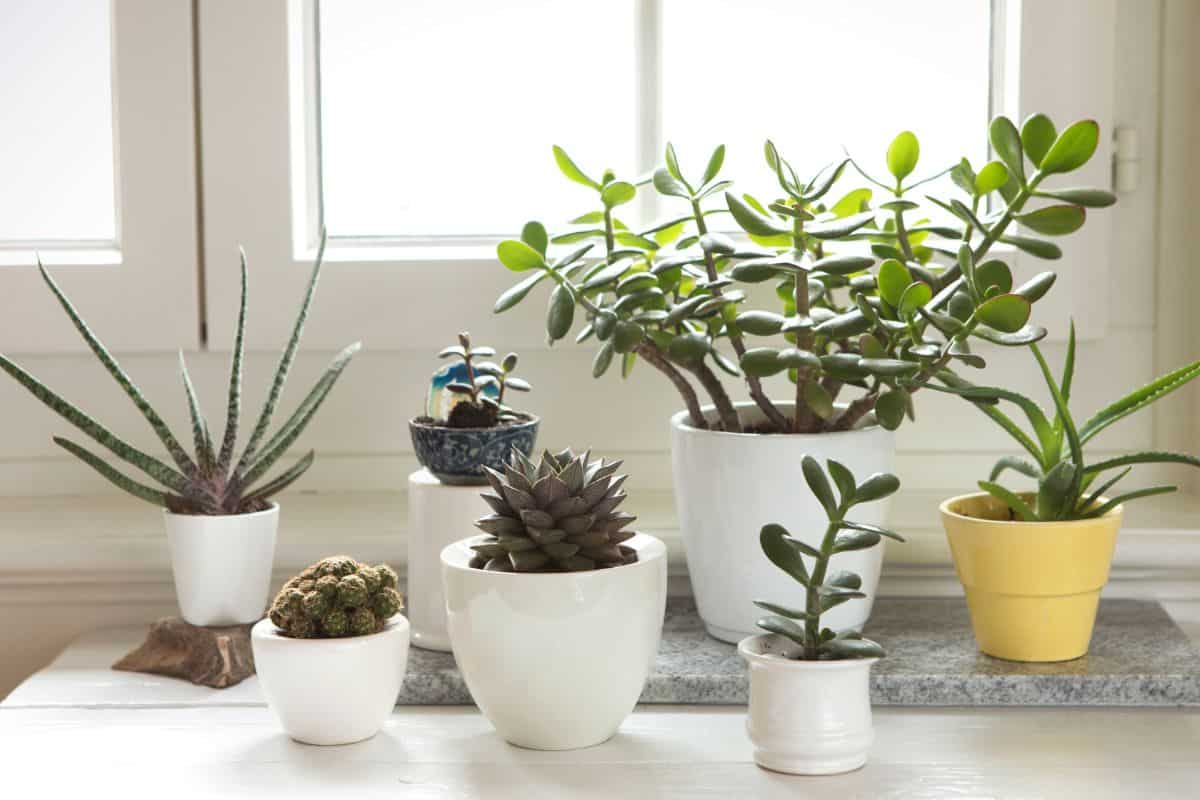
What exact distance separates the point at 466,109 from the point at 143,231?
34 cm

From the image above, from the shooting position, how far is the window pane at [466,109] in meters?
1.33

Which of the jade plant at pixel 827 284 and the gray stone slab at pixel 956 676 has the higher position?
the jade plant at pixel 827 284

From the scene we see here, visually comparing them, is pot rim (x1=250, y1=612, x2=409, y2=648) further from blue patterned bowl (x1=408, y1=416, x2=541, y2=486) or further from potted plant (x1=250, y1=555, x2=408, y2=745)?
blue patterned bowl (x1=408, y1=416, x2=541, y2=486)

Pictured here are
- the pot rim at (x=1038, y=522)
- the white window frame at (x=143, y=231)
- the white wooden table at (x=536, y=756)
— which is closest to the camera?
the white wooden table at (x=536, y=756)

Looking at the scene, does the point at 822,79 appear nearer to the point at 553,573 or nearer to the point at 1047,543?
the point at 1047,543

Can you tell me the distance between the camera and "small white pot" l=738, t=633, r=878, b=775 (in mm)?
829

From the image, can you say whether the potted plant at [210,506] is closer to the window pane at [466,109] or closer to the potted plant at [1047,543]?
the window pane at [466,109]

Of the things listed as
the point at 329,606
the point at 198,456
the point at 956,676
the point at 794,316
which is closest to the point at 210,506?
the point at 198,456

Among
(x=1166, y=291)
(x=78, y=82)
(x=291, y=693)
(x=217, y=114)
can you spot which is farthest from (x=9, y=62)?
(x=1166, y=291)

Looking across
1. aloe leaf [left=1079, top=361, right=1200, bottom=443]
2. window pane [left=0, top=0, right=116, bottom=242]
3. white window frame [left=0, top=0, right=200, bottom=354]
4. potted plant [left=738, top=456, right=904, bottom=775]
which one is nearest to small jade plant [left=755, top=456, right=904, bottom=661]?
potted plant [left=738, top=456, right=904, bottom=775]

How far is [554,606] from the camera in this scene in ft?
2.76

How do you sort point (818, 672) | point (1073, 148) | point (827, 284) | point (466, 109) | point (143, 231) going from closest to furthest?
point (818, 672), point (1073, 148), point (827, 284), point (143, 231), point (466, 109)

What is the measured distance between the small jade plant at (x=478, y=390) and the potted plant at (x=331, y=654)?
0.54 feet

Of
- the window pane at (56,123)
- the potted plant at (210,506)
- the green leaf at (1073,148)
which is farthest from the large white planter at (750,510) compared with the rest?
the window pane at (56,123)
